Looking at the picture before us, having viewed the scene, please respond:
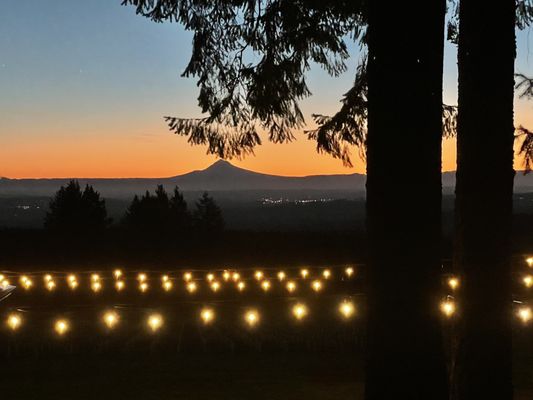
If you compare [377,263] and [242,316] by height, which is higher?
[377,263]

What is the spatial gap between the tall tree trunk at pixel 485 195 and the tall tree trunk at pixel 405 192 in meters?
0.59

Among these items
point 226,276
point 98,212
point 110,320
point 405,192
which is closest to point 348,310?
point 110,320

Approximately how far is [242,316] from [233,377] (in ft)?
9.69

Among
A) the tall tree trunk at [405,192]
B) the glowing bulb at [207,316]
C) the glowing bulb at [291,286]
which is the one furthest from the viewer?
the glowing bulb at [291,286]

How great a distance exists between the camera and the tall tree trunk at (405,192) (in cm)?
330

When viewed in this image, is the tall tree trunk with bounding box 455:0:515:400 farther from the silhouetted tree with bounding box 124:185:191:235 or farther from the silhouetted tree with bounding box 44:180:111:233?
the silhouetted tree with bounding box 124:185:191:235

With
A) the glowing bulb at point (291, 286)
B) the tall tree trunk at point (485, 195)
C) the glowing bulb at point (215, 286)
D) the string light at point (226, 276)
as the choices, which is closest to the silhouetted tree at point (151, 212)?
the string light at point (226, 276)

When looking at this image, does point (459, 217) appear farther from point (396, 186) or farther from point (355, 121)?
point (355, 121)

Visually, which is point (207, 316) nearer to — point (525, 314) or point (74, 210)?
point (525, 314)

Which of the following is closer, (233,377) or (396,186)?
(396,186)

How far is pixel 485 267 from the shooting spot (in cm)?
392

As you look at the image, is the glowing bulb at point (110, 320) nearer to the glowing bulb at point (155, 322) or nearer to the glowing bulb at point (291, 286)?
the glowing bulb at point (155, 322)

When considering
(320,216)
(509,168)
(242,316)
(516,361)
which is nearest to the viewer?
(509,168)

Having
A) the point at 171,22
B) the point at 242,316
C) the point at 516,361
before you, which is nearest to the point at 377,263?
the point at 171,22
